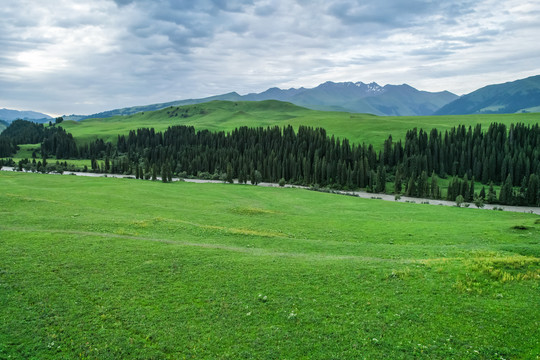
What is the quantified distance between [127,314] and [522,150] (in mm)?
195195

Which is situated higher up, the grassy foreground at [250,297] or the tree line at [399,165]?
the tree line at [399,165]

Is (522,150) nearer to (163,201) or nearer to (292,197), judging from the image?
(292,197)

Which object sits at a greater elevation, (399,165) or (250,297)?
(399,165)

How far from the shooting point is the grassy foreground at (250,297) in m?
19.8

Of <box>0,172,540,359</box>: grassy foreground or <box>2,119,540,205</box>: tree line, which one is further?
<box>2,119,540,205</box>: tree line

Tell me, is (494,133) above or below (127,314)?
above

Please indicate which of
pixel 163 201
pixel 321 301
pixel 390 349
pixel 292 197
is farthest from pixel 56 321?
pixel 292 197

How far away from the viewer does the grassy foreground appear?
19781mm

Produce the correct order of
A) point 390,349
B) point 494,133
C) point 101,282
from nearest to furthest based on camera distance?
point 390,349 → point 101,282 → point 494,133

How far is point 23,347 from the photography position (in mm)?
19844

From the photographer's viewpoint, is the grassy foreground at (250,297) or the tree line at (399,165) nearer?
the grassy foreground at (250,297)

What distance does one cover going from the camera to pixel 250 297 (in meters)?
25.7

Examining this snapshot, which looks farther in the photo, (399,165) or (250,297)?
(399,165)

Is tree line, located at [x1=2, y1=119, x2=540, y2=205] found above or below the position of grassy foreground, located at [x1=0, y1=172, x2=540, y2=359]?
above
